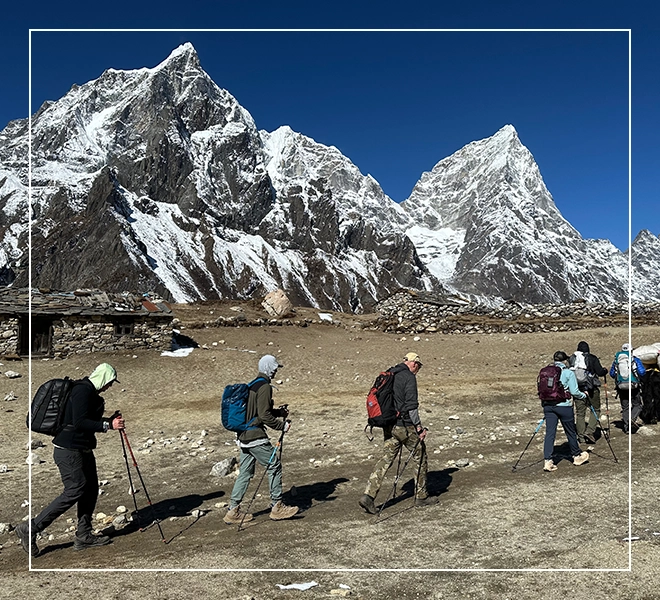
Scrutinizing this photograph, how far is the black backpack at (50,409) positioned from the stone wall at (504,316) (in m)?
28.2

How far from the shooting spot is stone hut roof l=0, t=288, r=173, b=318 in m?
27.9

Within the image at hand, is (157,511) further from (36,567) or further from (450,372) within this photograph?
(450,372)

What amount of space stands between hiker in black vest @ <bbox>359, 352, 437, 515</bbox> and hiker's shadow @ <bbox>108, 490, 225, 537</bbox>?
→ 315 centimetres

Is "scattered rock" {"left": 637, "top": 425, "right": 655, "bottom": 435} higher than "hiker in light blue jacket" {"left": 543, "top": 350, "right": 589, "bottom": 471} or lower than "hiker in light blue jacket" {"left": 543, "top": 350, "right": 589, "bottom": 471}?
lower

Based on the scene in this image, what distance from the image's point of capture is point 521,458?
456 inches

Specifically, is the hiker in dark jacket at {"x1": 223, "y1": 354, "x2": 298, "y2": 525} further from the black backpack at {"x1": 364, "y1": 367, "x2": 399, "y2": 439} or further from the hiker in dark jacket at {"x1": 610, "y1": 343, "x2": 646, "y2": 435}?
the hiker in dark jacket at {"x1": 610, "y1": 343, "x2": 646, "y2": 435}

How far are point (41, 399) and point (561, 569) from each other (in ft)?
22.1

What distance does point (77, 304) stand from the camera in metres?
29.3

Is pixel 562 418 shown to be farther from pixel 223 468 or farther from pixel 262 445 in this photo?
pixel 223 468

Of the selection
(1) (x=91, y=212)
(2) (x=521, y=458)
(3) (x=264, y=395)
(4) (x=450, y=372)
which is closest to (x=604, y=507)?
(2) (x=521, y=458)

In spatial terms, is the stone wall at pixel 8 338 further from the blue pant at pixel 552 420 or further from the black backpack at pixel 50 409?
the blue pant at pixel 552 420

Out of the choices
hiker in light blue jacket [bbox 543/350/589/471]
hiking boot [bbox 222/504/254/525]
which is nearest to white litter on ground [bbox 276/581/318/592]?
hiking boot [bbox 222/504/254/525]

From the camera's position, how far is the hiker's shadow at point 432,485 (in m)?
9.53

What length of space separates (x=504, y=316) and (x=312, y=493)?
27.7 metres
